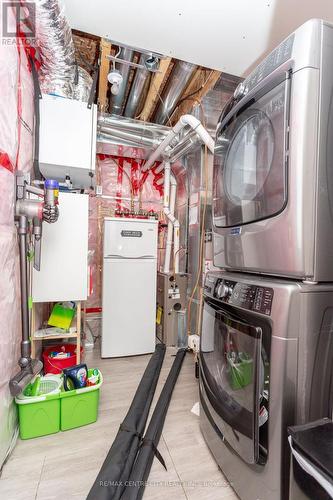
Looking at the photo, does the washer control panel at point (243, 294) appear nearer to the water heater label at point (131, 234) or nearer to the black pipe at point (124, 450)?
the black pipe at point (124, 450)

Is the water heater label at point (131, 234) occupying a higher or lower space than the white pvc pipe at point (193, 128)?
lower

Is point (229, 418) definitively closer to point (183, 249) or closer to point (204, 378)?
point (204, 378)

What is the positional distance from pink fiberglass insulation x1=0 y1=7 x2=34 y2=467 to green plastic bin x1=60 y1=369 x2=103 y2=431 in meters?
0.27

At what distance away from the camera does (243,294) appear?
958 mm

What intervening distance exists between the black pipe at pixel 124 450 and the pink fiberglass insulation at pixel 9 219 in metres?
0.52

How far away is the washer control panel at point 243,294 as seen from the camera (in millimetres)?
846

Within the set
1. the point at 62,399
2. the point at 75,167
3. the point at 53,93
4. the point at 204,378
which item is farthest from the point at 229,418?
the point at 53,93

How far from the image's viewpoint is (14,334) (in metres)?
1.35

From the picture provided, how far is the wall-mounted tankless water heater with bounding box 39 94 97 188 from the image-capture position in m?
1.72

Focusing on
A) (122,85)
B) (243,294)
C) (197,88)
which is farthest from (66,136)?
(243,294)

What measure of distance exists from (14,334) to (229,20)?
6.85ft

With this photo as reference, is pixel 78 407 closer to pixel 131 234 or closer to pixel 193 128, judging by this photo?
pixel 131 234

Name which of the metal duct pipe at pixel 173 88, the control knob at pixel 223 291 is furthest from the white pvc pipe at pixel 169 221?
the control knob at pixel 223 291

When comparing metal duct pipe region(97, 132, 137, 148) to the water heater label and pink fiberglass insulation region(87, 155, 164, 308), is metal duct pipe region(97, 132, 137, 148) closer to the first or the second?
pink fiberglass insulation region(87, 155, 164, 308)
